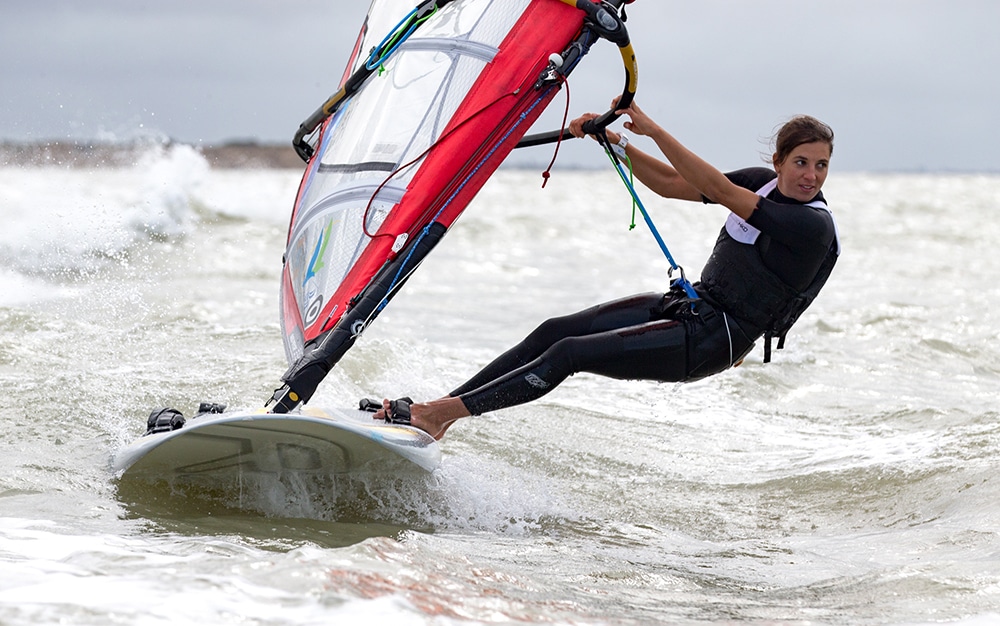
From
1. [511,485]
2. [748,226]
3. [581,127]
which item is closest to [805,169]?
[748,226]

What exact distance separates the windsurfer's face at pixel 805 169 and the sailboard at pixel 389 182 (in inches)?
25.1

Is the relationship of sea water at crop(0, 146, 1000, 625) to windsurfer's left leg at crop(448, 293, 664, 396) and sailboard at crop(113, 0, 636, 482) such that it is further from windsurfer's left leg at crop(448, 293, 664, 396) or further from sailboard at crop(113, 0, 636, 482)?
windsurfer's left leg at crop(448, 293, 664, 396)

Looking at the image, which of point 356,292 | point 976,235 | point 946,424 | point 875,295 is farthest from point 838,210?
point 356,292

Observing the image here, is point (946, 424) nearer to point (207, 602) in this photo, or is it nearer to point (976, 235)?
point (207, 602)

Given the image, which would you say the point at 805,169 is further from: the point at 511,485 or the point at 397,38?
the point at 397,38

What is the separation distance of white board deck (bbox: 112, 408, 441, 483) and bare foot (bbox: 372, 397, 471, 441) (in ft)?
0.28

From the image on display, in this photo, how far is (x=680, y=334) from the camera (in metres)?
3.94

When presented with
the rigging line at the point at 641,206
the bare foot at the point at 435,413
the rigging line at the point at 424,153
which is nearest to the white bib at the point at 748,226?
the rigging line at the point at 641,206

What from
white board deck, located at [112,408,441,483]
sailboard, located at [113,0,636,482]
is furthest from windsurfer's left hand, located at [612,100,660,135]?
white board deck, located at [112,408,441,483]

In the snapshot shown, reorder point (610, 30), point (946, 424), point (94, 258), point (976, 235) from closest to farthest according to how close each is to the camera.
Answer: point (610, 30)
point (946, 424)
point (94, 258)
point (976, 235)

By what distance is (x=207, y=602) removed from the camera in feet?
8.55

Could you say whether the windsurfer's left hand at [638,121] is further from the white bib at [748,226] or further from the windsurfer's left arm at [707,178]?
the white bib at [748,226]

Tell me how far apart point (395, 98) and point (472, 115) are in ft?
1.65

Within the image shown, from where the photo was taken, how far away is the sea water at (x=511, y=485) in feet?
9.32
